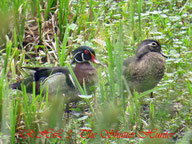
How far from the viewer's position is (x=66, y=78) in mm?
4082

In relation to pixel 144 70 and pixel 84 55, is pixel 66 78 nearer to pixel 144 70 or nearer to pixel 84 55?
pixel 84 55

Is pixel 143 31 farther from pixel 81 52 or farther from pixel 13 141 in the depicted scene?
pixel 13 141

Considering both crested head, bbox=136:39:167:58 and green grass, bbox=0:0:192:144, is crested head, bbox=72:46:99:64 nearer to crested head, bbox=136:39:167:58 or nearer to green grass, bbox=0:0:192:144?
green grass, bbox=0:0:192:144

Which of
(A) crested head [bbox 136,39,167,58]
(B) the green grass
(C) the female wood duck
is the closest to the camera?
(B) the green grass

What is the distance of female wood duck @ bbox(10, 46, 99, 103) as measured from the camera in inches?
159

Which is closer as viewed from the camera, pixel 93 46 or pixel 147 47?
pixel 147 47

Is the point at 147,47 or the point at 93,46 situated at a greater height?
the point at 147,47

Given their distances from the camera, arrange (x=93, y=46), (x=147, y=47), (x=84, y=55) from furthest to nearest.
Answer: (x=93, y=46) < (x=147, y=47) < (x=84, y=55)

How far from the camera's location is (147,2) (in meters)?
6.74

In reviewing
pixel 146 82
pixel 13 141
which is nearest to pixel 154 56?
pixel 146 82

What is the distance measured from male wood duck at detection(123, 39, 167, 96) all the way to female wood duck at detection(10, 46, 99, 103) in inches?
15.3

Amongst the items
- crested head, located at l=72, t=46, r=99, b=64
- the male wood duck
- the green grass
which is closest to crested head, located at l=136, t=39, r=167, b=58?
the male wood duck

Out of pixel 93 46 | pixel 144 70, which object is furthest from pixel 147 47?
pixel 93 46

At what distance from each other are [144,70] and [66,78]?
2.77 ft
